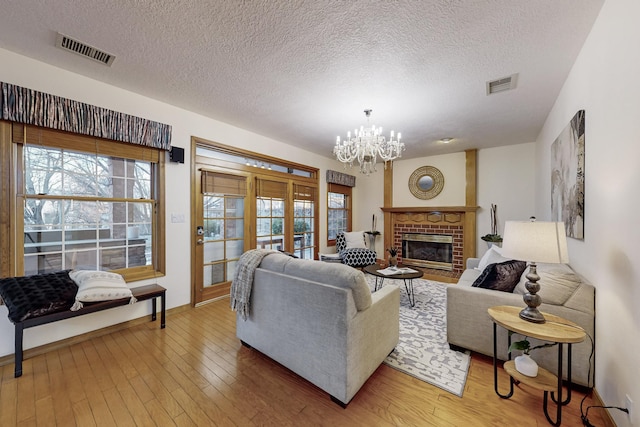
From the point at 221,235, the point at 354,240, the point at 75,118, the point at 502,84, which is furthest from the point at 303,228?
the point at 502,84

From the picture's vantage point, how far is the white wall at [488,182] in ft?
14.9

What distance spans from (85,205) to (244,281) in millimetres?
1966

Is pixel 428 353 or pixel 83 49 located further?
pixel 428 353

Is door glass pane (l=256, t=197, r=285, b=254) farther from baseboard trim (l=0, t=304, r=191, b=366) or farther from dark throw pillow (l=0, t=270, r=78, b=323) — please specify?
dark throw pillow (l=0, t=270, r=78, b=323)

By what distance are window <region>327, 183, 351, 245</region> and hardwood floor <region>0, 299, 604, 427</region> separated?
156 inches

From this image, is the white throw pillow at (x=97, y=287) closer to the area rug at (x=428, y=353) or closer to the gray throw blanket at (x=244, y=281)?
the gray throw blanket at (x=244, y=281)

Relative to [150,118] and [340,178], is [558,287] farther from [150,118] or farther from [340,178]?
[340,178]

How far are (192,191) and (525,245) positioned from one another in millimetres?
3539

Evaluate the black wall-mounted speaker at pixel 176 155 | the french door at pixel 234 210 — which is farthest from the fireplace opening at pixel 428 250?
the black wall-mounted speaker at pixel 176 155

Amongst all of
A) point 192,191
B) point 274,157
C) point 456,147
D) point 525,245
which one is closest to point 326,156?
point 274,157

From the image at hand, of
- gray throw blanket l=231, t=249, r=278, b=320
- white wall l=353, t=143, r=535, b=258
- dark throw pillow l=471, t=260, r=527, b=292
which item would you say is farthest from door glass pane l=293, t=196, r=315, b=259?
dark throw pillow l=471, t=260, r=527, b=292

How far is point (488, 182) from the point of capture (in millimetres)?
4871

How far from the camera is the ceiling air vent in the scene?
1.90m

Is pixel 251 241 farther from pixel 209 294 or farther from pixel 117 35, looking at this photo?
pixel 117 35
